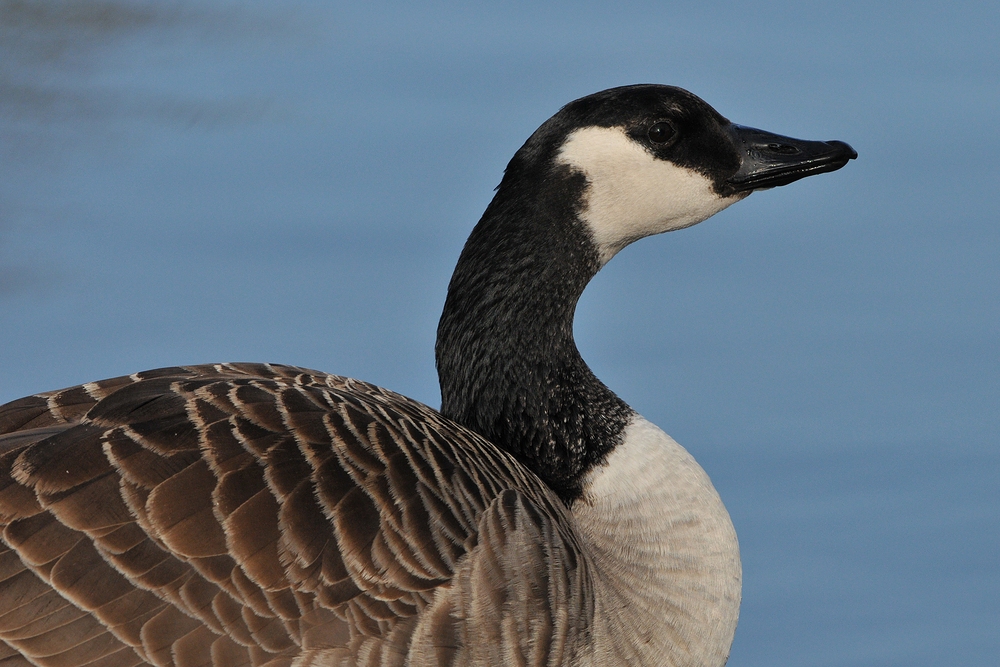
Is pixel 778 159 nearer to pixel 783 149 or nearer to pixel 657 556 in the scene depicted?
pixel 783 149

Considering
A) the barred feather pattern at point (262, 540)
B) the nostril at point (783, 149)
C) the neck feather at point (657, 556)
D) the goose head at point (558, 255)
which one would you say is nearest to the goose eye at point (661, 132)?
the goose head at point (558, 255)

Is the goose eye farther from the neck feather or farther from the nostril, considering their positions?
the neck feather

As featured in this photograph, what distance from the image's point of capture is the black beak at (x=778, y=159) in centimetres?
444

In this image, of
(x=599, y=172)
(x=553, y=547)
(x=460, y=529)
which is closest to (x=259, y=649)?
(x=460, y=529)

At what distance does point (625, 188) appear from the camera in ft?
14.2

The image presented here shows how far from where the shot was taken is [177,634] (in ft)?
A: 10.6

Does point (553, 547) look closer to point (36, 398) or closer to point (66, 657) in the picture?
point (66, 657)

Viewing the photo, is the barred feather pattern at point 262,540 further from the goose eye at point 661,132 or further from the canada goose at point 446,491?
the goose eye at point 661,132

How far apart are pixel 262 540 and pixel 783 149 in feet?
7.41

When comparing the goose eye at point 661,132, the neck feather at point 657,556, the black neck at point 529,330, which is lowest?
the neck feather at point 657,556

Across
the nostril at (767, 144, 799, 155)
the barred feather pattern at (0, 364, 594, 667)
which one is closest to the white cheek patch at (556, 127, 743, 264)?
the nostril at (767, 144, 799, 155)

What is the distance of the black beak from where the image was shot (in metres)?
4.44

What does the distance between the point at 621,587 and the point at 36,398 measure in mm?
1837

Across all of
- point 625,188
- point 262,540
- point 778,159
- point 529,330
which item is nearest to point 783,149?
point 778,159
